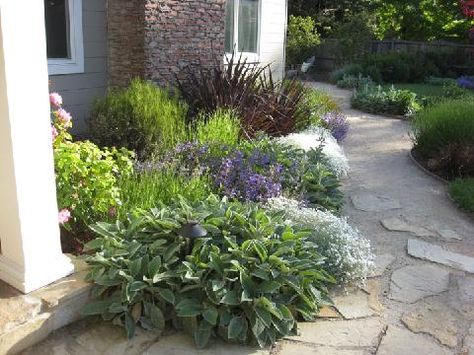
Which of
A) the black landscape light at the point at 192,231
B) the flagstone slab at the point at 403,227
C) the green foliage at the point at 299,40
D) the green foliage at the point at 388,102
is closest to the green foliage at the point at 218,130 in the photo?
the flagstone slab at the point at 403,227

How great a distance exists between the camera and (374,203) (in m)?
4.86

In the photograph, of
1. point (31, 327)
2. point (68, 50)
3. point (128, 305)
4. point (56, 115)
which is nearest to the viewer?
point (31, 327)

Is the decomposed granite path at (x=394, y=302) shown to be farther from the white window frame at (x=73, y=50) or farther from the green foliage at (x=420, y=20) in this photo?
the green foliage at (x=420, y=20)

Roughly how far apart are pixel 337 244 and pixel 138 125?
239cm

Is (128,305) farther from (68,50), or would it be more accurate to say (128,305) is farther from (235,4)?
(235,4)

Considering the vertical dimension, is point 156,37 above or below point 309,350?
above

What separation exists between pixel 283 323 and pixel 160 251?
0.77 m

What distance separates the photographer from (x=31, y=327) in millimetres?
2396

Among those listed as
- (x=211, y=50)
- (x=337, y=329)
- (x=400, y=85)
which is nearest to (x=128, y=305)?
(x=337, y=329)

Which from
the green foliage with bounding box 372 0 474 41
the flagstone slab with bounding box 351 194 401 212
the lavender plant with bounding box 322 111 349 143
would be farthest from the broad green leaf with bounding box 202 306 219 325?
the green foliage with bounding box 372 0 474 41

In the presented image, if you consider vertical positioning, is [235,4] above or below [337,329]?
above

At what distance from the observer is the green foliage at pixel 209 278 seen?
2.56 m

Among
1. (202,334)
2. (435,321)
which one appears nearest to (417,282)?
(435,321)

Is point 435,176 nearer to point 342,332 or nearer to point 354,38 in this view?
point 342,332
